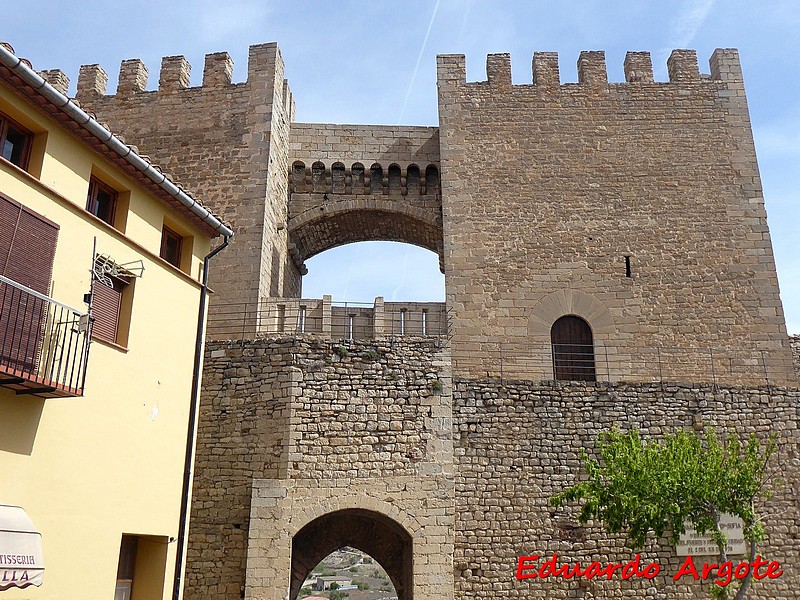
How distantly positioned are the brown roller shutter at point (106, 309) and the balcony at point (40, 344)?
586mm

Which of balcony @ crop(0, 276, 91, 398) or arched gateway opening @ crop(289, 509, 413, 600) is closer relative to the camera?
balcony @ crop(0, 276, 91, 398)

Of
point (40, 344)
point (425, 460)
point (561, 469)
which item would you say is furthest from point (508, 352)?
point (40, 344)

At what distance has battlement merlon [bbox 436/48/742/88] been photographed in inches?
664

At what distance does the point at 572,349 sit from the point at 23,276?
33.5 ft

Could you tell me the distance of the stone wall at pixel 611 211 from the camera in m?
14.9

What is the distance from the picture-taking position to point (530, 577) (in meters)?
11.7

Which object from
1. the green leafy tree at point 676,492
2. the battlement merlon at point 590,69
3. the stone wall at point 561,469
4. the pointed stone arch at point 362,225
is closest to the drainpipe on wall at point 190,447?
the stone wall at point 561,469

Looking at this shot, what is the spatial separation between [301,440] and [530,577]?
4.10m

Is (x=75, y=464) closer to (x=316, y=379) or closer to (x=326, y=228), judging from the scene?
(x=316, y=379)

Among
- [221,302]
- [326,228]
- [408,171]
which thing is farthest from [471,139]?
[221,302]

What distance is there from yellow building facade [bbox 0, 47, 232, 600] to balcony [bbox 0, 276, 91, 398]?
0.6 inches

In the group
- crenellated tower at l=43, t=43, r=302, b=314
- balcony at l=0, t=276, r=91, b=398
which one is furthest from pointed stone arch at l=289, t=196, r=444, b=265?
balcony at l=0, t=276, r=91, b=398

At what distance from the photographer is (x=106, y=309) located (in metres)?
9.12

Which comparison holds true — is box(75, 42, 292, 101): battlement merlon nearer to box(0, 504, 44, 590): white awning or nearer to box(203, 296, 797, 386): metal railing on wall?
box(203, 296, 797, 386): metal railing on wall
